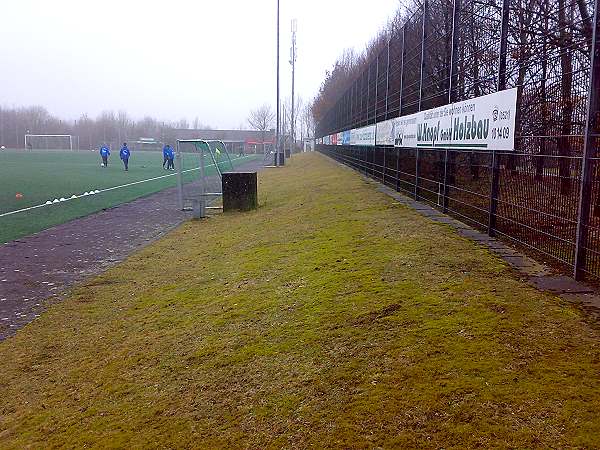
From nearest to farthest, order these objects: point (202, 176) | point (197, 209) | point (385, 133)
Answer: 1. point (197, 209)
2. point (385, 133)
3. point (202, 176)

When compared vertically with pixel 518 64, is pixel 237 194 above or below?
below

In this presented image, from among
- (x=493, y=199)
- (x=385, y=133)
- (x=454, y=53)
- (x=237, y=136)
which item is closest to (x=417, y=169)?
(x=454, y=53)

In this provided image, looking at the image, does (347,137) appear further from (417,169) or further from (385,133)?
(417,169)

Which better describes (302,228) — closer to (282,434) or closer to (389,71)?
(282,434)

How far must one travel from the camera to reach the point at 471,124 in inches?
293

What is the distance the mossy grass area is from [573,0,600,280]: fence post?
60 cm

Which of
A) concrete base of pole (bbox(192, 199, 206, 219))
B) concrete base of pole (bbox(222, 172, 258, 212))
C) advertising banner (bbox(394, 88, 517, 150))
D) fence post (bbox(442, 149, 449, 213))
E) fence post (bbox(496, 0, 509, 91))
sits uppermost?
fence post (bbox(496, 0, 509, 91))

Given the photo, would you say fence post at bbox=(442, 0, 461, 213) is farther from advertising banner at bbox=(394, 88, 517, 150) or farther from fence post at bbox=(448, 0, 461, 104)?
advertising banner at bbox=(394, 88, 517, 150)

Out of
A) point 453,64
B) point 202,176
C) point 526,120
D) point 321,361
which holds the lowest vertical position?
point 321,361

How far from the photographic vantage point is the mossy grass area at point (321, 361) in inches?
113

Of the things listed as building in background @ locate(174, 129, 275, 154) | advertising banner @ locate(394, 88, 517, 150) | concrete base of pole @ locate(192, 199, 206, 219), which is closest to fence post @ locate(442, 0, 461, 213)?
advertising banner @ locate(394, 88, 517, 150)

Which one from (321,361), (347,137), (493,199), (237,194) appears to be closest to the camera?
(321,361)

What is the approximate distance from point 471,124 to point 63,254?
21.0ft

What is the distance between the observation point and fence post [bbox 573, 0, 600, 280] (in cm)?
472
